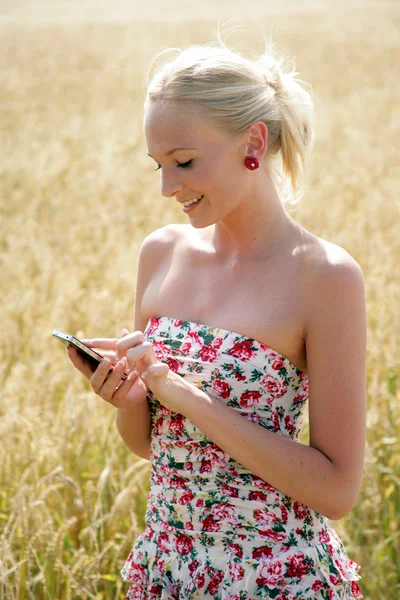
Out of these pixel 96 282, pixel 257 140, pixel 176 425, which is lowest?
pixel 176 425

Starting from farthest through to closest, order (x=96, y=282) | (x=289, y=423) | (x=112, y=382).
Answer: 1. (x=96, y=282)
2. (x=289, y=423)
3. (x=112, y=382)

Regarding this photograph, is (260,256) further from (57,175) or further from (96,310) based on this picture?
(57,175)

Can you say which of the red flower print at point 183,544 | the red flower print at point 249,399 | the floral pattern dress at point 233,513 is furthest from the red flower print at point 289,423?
the red flower print at point 183,544

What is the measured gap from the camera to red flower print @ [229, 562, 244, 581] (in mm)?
1708

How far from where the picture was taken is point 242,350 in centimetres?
174

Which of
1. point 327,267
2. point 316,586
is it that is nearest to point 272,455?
point 316,586

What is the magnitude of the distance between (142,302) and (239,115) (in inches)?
20.2

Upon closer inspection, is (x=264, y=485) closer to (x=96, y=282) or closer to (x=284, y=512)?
(x=284, y=512)

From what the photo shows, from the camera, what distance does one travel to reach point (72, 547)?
2.80 meters

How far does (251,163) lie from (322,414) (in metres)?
0.56

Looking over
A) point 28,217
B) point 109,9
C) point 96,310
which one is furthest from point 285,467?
point 109,9

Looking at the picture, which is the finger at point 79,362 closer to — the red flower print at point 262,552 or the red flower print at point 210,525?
the red flower print at point 210,525

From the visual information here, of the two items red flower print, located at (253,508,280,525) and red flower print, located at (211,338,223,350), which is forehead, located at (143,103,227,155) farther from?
red flower print, located at (253,508,280,525)

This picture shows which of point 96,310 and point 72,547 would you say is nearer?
point 72,547
